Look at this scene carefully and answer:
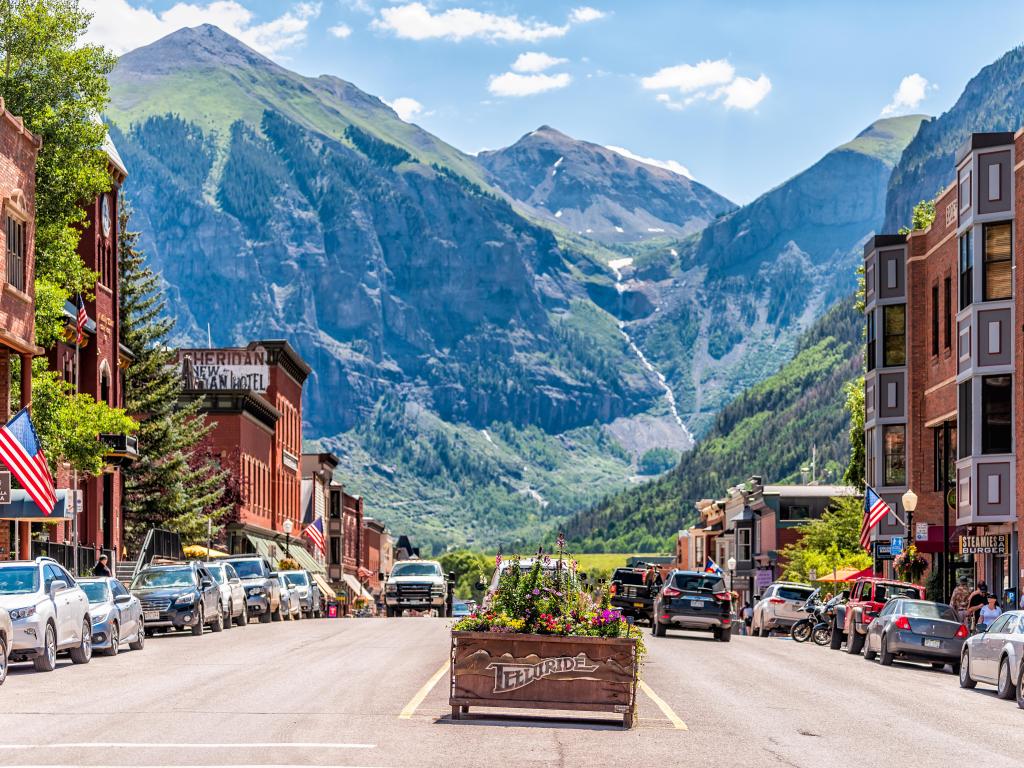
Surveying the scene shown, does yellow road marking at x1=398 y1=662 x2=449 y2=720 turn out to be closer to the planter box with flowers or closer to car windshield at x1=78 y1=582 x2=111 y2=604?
the planter box with flowers

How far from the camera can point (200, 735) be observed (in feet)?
57.4

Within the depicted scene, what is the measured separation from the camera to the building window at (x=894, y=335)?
6438 centimetres

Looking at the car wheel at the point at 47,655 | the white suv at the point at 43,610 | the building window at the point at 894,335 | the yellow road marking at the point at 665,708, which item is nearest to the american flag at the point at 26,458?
the white suv at the point at 43,610

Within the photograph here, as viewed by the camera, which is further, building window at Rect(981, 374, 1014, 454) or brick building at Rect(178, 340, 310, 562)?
brick building at Rect(178, 340, 310, 562)

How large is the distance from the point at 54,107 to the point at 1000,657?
3068 centimetres

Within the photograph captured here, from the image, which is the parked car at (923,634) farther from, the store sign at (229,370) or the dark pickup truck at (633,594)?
the store sign at (229,370)

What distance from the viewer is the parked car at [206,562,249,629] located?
1822 inches

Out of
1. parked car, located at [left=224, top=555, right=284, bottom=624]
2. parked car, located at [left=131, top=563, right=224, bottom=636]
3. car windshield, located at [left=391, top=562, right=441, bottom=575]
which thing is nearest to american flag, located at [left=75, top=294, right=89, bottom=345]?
parked car, located at [left=224, top=555, right=284, bottom=624]

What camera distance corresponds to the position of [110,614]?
32969 millimetres

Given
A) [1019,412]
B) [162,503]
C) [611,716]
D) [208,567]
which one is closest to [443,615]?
[162,503]

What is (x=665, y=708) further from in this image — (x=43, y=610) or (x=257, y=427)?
(x=257, y=427)

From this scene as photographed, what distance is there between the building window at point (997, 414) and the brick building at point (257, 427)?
4735 cm

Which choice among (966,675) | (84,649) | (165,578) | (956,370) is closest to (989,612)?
(966,675)

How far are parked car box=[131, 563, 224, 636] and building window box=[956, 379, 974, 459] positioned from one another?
23.6 metres
